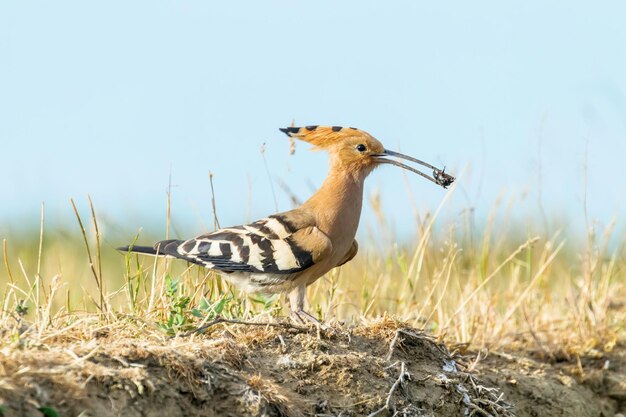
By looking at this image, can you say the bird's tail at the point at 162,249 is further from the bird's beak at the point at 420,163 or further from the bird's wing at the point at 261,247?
the bird's beak at the point at 420,163

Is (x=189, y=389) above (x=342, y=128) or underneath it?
underneath

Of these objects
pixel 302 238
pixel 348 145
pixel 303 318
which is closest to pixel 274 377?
pixel 303 318

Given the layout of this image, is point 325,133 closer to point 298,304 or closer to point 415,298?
point 298,304

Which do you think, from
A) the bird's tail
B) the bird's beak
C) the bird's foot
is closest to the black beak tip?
the bird's beak

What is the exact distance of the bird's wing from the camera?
174 inches

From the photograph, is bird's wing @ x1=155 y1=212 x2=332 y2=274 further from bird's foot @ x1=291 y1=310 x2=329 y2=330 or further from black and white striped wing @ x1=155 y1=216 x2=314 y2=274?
bird's foot @ x1=291 y1=310 x2=329 y2=330

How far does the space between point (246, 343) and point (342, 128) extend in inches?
57.0

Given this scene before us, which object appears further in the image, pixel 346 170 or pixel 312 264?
pixel 346 170

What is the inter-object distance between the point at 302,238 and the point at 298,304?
296 mm

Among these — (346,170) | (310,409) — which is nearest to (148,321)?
(310,409)

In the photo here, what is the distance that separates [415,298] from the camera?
552cm

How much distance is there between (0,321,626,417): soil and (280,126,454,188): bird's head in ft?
2.99

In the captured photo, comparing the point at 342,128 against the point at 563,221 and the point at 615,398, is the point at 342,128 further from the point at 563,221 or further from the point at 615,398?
the point at 563,221

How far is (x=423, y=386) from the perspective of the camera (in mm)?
3879
